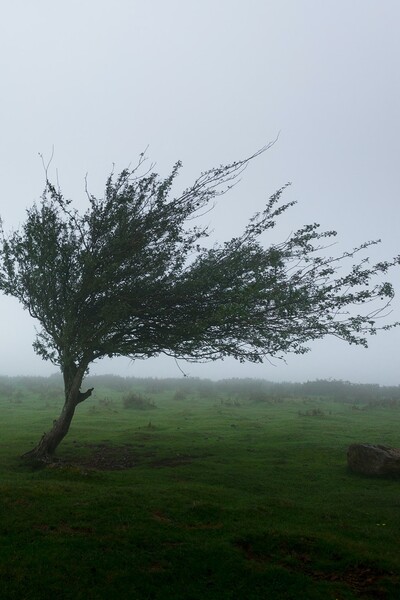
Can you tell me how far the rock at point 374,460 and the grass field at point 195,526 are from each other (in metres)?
0.65

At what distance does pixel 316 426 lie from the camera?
139 feet

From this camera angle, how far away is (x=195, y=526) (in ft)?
46.8

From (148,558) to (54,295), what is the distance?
15.5 meters

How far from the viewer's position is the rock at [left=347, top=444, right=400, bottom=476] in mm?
22797

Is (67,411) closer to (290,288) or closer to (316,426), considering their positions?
(290,288)

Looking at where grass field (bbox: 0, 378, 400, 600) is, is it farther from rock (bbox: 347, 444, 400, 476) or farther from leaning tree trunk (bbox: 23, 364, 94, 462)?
leaning tree trunk (bbox: 23, 364, 94, 462)

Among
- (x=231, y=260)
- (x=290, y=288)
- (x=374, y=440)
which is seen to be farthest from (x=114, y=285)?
(x=374, y=440)

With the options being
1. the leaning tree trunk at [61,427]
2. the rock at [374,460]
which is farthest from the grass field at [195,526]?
the leaning tree trunk at [61,427]

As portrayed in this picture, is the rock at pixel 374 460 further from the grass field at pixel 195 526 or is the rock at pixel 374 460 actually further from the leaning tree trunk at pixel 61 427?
the leaning tree trunk at pixel 61 427

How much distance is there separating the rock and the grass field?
649mm

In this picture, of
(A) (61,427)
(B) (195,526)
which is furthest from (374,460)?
(A) (61,427)

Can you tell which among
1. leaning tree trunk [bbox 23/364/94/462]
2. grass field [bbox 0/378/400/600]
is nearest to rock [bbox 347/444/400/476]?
grass field [bbox 0/378/400/600]

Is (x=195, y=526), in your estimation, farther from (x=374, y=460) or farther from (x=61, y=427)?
(x=61, y=427)

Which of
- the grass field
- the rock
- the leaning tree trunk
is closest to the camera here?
the grass field
